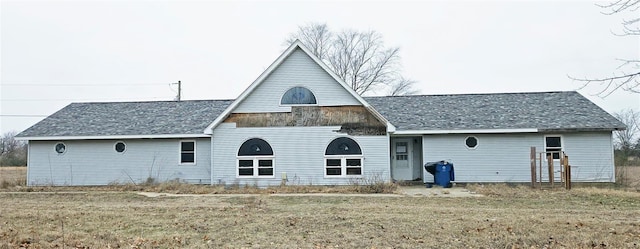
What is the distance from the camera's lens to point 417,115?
2244cm

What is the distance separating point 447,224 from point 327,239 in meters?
2.82

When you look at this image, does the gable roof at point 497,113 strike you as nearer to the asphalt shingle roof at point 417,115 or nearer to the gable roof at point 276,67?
the asphalt shingle roof at point 417,115

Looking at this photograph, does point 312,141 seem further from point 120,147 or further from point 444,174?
point 120,147

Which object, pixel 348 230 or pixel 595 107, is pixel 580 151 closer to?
pixel 595 107

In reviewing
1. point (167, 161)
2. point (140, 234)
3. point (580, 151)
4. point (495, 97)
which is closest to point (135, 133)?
point (167, 161)

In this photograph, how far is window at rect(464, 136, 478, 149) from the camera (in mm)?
20984

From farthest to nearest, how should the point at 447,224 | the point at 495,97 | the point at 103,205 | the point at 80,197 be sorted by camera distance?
the point at 495,97 < the point at 80,197 < the point at 103,205 < the point at 447,224

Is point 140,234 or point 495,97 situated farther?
point 495,97

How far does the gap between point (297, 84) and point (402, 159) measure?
590 centimetres

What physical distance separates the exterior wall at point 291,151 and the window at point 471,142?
352 centimetres

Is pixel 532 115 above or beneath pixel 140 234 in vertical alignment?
above

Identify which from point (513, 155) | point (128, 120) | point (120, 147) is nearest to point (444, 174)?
point (513, 155)

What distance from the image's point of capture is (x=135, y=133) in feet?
71.7

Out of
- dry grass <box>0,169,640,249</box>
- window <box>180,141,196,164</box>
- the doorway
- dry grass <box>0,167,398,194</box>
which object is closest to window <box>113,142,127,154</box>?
dry grass <box>0,167,398,194</box>
